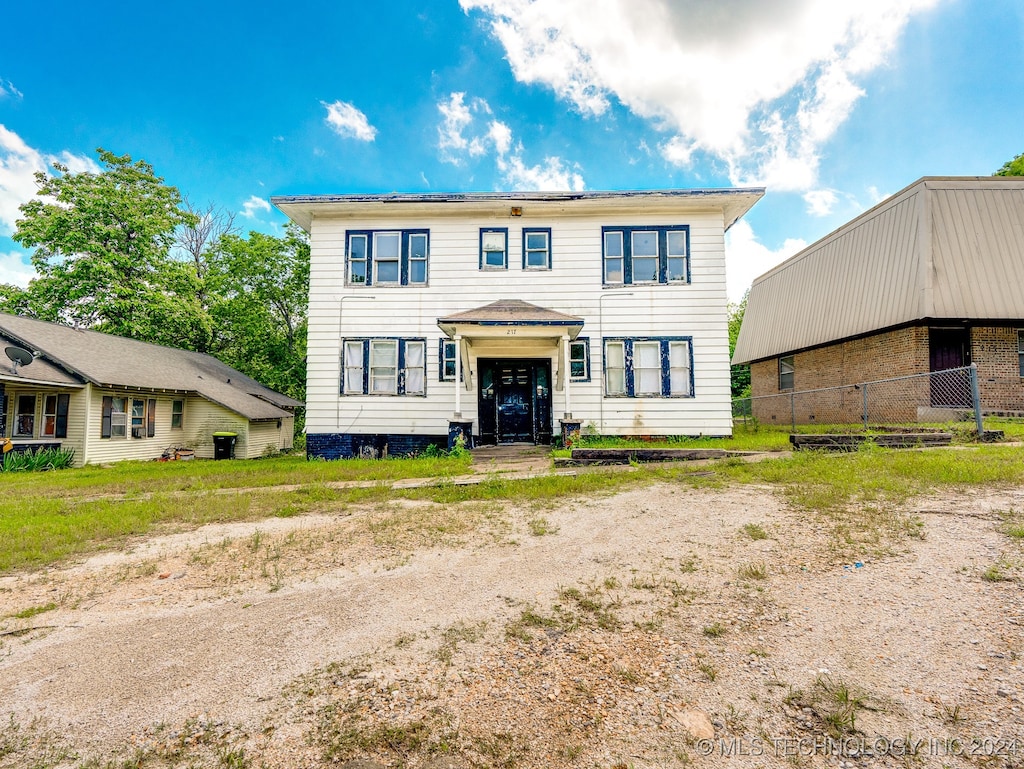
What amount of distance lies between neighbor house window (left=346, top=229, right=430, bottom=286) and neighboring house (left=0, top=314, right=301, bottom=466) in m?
9.01

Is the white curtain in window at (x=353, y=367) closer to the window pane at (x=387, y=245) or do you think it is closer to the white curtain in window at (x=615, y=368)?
the window pane at (x=387, y=245)

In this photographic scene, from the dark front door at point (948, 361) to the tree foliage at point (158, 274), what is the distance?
27866mm

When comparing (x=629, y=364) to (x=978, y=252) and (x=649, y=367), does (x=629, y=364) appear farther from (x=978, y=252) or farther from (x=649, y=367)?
(x=978, y=252)

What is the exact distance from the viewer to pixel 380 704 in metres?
2.16

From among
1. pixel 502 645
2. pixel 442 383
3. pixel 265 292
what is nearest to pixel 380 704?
pixel 502 645

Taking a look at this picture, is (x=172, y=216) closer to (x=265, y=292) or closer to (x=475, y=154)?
(x=265, y=292)

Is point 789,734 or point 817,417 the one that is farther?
point 817,417

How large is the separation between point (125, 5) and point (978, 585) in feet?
87.5

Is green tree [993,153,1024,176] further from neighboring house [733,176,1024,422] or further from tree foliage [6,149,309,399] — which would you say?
tree foliage [6,149,309,399]

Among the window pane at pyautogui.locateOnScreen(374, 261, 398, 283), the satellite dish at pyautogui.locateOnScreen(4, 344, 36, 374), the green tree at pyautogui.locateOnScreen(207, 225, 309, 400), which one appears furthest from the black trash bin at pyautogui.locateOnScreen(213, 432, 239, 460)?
the window pane at pyautogui.locateOnScreen(374, 261, 398, 283)

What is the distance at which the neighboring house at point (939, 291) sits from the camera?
42.2 feet

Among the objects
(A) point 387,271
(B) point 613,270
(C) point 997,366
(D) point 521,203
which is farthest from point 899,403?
(A) point 387,271

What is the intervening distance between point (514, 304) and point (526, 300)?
646mm

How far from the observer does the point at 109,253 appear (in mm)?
20141
